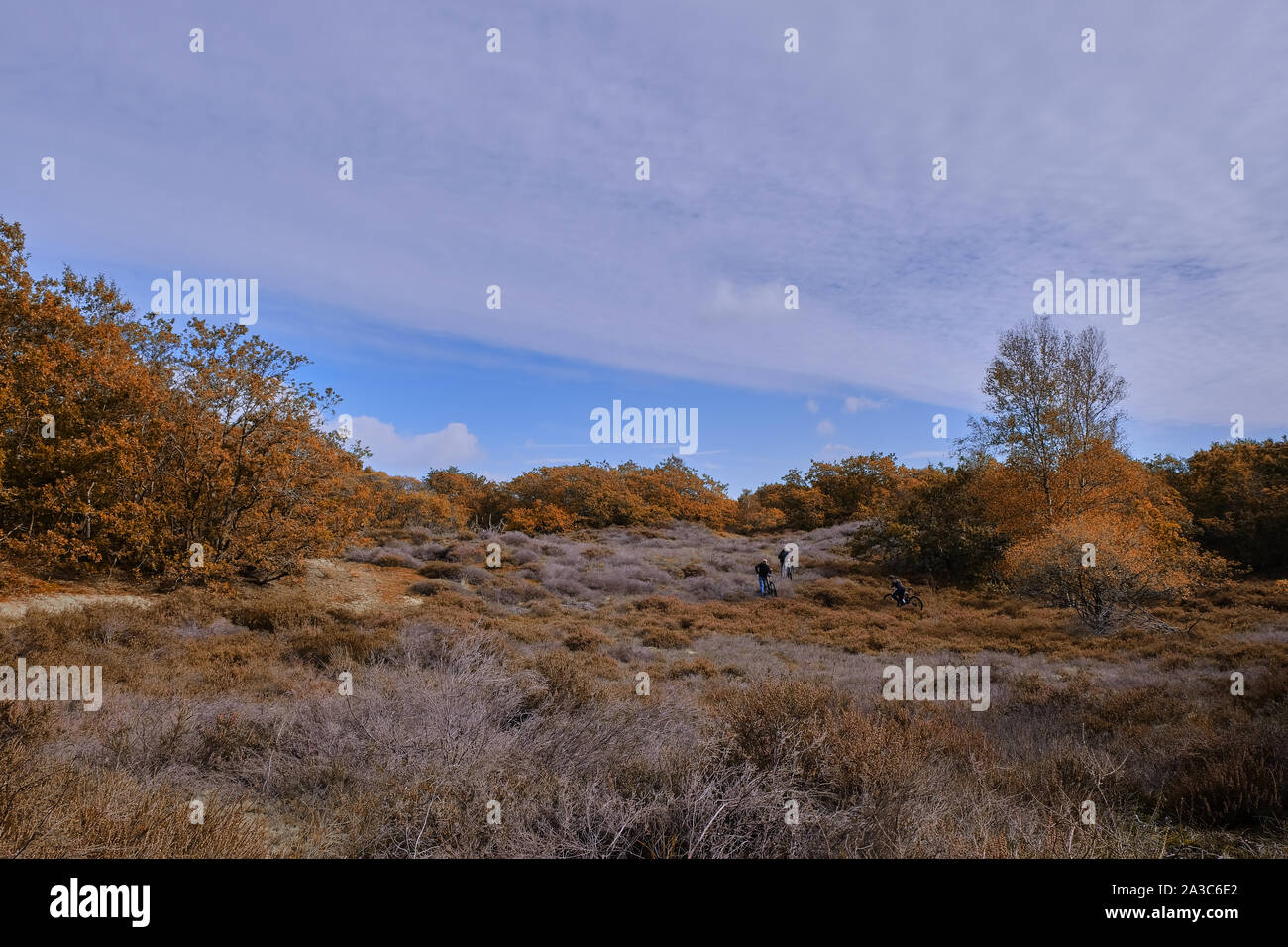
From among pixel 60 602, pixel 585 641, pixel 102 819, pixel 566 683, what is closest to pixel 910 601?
pixel 585 641

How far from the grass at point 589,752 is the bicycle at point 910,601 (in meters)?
6.78

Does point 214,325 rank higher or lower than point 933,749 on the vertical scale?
higher

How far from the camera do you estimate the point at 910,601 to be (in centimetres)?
1817

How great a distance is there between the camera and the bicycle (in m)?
17.3

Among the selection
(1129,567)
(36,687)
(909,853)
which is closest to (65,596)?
(36,687)

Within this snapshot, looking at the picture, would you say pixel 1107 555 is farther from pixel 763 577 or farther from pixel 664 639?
pixel 664 639

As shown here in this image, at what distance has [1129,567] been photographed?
13.9 metres

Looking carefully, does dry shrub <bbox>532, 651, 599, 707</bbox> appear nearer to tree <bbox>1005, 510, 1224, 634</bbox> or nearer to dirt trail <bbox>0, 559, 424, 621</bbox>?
dirt trail <bbox>0, 559, 424, 621</bbox>

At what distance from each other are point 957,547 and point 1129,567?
7.37m

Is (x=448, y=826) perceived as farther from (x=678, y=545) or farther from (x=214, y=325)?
(x=678, y=545)

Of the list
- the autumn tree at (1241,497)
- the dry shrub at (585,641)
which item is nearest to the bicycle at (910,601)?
the dry shrub at (585,641)

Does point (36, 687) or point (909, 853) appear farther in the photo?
point (36, 687)

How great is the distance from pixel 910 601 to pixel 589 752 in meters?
16.3

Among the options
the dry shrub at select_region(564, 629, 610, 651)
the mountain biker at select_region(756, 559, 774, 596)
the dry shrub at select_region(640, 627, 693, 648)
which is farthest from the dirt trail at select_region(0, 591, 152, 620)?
the mountain biker at select_region(756, 559, 774, 596)
